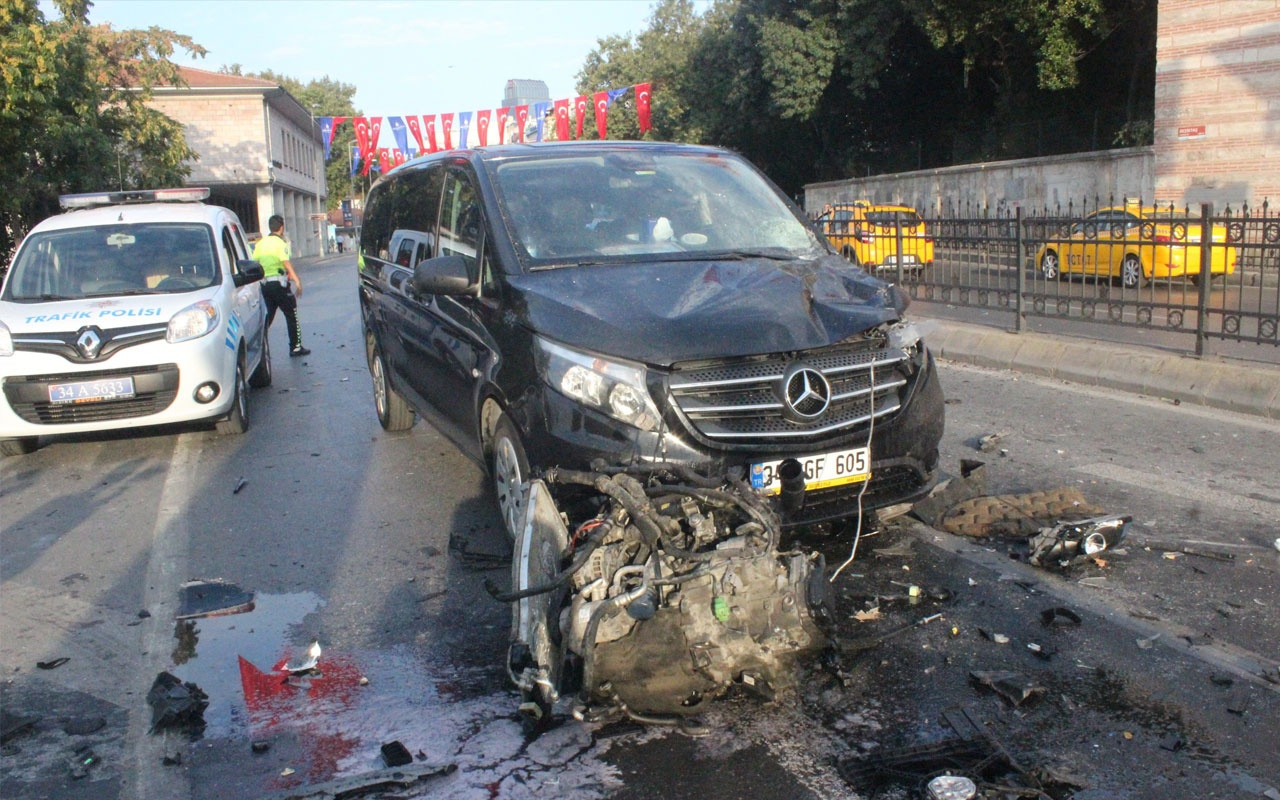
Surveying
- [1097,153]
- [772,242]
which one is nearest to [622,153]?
[772,242]

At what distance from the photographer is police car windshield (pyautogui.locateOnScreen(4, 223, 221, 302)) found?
356 inches

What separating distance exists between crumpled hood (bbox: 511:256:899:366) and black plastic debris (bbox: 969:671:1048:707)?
1443 millimetres

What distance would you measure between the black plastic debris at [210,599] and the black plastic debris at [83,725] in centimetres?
102

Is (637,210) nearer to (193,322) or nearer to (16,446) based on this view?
(193,322)

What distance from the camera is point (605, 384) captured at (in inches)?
173

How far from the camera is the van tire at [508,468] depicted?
16.2ft

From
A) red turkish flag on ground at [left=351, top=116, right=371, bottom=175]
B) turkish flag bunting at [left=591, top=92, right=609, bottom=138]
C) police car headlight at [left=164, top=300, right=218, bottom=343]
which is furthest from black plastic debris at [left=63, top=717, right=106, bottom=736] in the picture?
red turkish flag on ground at [left=351, top=116, right=371, bottom=175]

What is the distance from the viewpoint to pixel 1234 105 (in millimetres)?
25203

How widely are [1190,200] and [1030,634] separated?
82.7 feet

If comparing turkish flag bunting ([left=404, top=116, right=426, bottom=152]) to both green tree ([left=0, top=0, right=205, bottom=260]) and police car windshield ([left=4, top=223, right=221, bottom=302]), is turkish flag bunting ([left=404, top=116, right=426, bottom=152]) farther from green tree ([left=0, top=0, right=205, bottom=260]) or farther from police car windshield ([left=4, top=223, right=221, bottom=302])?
police car windshield ([left=4, top=223, right=221, bottom=302])

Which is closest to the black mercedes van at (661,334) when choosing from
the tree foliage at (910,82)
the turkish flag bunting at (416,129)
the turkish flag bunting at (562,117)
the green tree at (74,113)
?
the green tree at (74,113)

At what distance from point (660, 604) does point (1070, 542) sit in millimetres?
2346

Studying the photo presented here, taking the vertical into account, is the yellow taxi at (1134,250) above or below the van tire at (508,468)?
above

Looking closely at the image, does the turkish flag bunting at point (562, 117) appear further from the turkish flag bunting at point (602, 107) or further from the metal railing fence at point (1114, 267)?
the metal railing fence at point (1114, 267)
